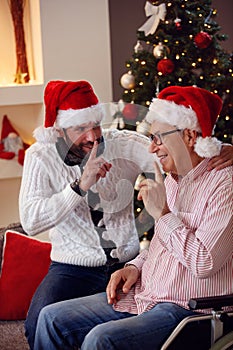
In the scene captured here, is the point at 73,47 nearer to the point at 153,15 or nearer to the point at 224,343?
the point at 153,15

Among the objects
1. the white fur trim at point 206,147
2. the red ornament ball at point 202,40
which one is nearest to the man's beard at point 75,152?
the white fur trim at point 206,147

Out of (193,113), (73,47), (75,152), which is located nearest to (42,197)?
(75,152)

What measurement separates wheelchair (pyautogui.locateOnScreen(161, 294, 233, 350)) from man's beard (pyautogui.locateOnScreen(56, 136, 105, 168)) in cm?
62

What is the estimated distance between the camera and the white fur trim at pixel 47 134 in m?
2.58

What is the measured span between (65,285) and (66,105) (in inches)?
24.4

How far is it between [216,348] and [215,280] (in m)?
0.20

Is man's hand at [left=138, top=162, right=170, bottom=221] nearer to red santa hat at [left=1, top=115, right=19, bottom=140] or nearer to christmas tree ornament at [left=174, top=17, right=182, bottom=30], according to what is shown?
christmas tree ornament at [left=174, top=17, right=182, bottom=30]

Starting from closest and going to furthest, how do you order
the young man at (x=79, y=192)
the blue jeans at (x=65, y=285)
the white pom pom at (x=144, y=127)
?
the white pom pom at (x=144, y=127) < the young man at (x=79, y=192) < the blue jeans at (x=65, y=285)

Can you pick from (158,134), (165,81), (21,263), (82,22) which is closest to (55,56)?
(82,22)

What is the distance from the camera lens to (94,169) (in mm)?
2402

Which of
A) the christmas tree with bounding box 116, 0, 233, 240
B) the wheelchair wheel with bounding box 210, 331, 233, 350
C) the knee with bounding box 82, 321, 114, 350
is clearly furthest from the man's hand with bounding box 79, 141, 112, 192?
the christmas tree with bounding box 116, 0, 233, 240

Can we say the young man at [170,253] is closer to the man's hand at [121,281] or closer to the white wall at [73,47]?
the man's hand at [121,281]

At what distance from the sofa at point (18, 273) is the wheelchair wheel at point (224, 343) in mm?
1082

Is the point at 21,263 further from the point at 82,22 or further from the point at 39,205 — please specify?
the point at 82,22
